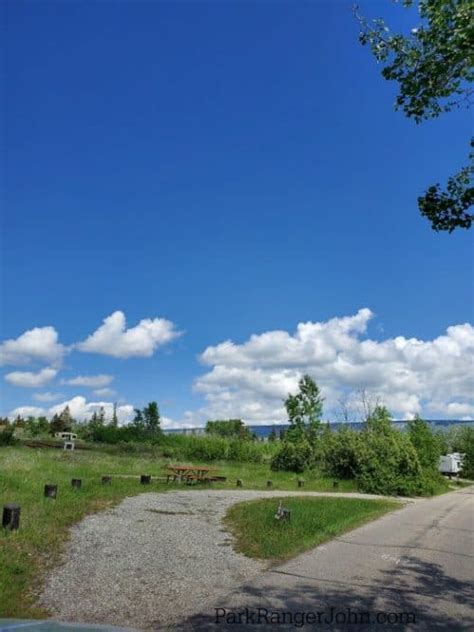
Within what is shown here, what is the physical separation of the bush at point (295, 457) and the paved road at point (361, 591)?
2341 centimetres

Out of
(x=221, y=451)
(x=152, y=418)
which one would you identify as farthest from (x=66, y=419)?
(x=221, y=451)

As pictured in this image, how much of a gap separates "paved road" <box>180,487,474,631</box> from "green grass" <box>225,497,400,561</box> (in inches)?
15.8

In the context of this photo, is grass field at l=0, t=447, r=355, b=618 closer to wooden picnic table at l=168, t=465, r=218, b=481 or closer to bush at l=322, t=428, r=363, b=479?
wooden picnic table at l=168, t=465, r=218, b=481

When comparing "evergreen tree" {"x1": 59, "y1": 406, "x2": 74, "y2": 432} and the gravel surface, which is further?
"evergreen tree" {"x1": 59, "y1": 406, "x2": 74, "y2": 432}

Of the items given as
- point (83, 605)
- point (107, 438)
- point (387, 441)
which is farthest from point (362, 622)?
point (107, 438)

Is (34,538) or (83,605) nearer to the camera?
(83,605)

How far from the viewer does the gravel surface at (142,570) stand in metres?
5.86

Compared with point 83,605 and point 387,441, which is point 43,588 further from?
point 387,441

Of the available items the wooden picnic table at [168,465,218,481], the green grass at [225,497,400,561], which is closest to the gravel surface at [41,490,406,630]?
the green grass at [225,497,400,561]

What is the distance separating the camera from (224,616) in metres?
5.56

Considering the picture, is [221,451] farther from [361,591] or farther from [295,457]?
[361,591]

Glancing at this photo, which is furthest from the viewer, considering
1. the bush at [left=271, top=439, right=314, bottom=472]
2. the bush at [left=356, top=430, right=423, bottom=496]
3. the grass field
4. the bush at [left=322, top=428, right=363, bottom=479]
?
the bush at [left=271, top=439, right=314, bottom=472]

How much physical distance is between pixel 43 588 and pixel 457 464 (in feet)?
194

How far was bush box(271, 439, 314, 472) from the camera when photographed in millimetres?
33875
